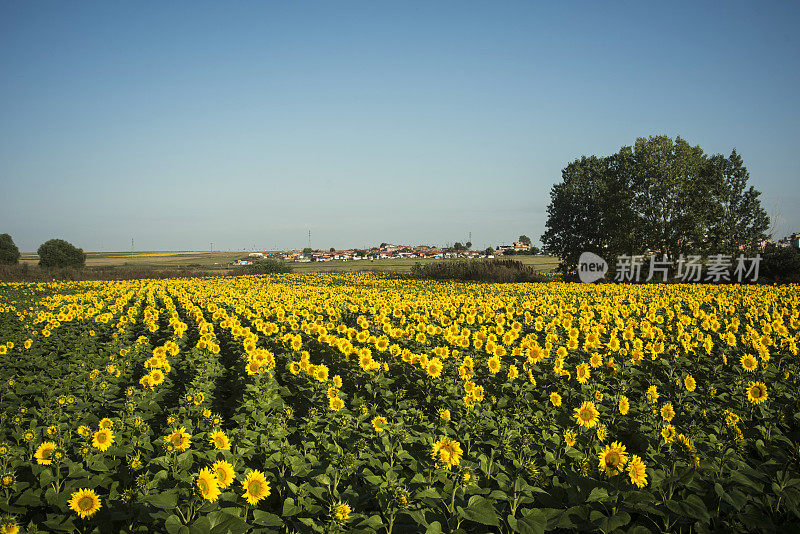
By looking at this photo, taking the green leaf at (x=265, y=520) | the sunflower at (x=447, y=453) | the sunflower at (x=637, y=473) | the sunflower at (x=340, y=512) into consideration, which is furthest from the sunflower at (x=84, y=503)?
the sunflower at (x=637, y=473)

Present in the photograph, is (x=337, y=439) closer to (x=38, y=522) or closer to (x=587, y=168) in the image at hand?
(x=38, y=522)

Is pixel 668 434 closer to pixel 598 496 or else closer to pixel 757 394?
pixel 598 496

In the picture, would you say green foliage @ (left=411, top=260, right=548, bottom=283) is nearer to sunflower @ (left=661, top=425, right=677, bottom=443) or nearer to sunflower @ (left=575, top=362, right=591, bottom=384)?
sunflower @ (left=575, top=362, right=591, bottom=384)

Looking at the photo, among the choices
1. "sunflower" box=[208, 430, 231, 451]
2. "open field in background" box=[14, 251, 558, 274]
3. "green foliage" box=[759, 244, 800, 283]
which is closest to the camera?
"sunflower" box=[208, 430, 231, 451]

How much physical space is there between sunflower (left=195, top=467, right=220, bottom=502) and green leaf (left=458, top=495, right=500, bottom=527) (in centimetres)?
164

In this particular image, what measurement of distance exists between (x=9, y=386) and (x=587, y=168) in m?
38.3

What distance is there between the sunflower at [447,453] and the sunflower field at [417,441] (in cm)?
2

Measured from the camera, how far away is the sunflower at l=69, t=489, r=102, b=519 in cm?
310

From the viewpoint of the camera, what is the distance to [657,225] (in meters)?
30.3

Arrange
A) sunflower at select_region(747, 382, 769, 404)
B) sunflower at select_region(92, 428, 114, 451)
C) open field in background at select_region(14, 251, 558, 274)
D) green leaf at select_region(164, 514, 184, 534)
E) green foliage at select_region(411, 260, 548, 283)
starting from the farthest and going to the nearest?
open field in background at select_region(14, 251, 558, 274)
green foliage at select_region(411, 260, 548, 283)
sunflower at select_region(747, 382, 769, 404)
sunflower at select_region(92, 428, 114, 451)
green leaf at select_region(164, 514, 184, 534)

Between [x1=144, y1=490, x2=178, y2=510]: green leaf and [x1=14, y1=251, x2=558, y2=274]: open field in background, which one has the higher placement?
[x1=14, y1=251, x2=558, y2=274]: open field in background

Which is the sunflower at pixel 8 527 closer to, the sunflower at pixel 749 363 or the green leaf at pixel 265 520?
the green leaf at pixel 265 520

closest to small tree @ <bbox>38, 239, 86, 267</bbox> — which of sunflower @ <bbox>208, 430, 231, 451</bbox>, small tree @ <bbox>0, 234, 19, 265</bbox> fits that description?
small tree @ <bbox>0, 234, 19, 265</bbox>

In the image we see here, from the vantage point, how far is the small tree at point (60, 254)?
2609 inches
